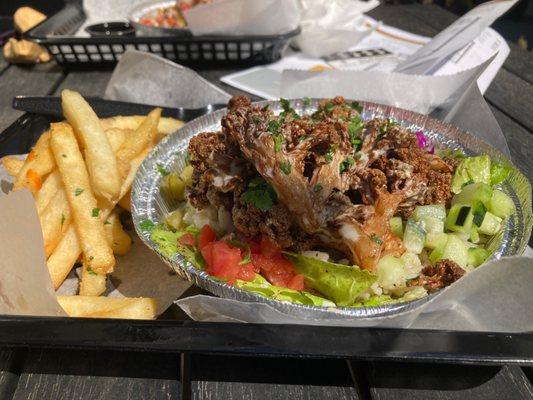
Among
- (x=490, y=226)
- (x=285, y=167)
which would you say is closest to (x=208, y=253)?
(x=285, y=167)

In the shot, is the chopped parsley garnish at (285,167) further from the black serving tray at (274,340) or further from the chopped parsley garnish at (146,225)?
the chopped parsley garnish at (146,225)

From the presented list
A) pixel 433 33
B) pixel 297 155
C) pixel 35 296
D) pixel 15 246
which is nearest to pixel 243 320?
pixel 297 155

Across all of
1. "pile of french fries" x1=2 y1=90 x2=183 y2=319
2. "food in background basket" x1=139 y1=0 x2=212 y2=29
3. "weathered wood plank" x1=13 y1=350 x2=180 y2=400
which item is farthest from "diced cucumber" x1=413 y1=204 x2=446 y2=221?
"food in background basket" x1=139 y1=0 x2=212 y2=29

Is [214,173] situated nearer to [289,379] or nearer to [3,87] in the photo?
[289,379]

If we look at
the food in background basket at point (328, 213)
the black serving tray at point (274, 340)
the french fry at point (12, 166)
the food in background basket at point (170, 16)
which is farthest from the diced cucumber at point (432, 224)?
the food in background basket at point (170, 16)

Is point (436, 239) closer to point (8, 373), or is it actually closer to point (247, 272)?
point (247, 272)
